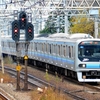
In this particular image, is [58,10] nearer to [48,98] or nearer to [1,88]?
[1,88]

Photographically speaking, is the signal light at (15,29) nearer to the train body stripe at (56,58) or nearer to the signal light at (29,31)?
the signal light at (29,31)

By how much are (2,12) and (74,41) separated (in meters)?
21.5

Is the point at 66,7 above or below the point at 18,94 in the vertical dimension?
above

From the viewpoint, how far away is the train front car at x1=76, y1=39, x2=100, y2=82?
21.0m

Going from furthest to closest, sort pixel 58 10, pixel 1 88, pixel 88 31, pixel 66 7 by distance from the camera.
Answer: pixel 88 31 < pixel 58 10 < pixel 66 7 < pixel 1 88

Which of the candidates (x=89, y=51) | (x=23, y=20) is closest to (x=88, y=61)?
(x=89, y=51)

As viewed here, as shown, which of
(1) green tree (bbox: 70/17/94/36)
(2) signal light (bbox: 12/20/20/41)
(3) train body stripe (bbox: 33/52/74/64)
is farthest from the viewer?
(1) green tree (bbox: 70/17/94/36)

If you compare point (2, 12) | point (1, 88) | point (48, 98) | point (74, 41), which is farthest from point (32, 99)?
point (2, 12)

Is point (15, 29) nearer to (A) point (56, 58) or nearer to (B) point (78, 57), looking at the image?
(B) point (78, 57)

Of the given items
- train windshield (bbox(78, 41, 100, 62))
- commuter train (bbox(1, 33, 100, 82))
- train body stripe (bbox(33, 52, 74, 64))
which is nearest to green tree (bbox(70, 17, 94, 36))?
train body stripe (bbox(33, 52, 74, 64))

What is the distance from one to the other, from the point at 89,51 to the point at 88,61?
45 centimetres

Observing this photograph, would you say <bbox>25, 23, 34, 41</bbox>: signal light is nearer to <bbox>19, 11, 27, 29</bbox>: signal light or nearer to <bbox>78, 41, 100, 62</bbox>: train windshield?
<bbox>19, 11, 27, 29</bbox>: signal light

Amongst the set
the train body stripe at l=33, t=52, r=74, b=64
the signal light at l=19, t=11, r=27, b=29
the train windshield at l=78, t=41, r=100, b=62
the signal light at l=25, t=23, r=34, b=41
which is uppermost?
the signal light at l=19, t=11, r=27, b=29

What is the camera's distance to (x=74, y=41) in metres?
21.9
